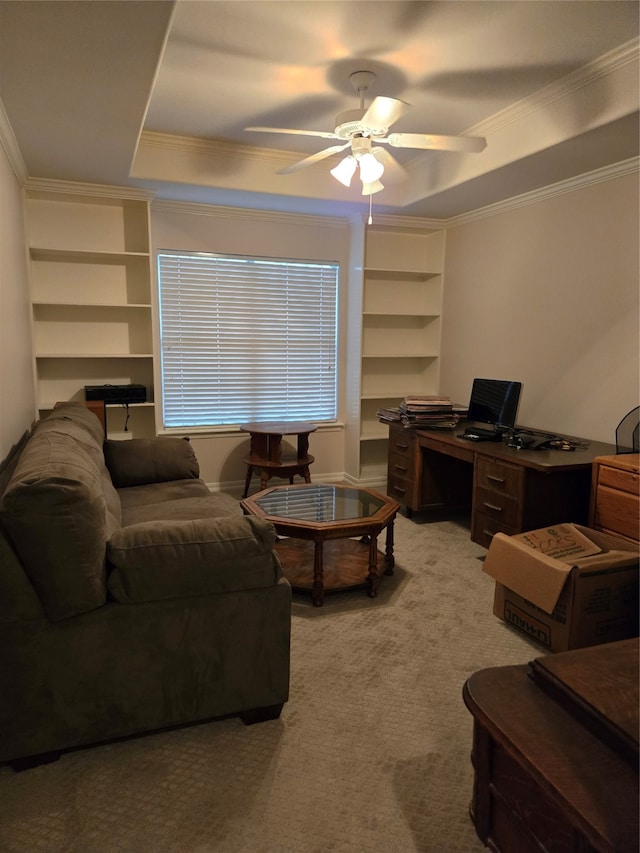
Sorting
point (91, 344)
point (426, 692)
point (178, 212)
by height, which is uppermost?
point (178, 212)

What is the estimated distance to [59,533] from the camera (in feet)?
4.98

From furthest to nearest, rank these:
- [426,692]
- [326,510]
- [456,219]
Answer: [456,219], [326,510], [426,692]

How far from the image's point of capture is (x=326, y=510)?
114 inches

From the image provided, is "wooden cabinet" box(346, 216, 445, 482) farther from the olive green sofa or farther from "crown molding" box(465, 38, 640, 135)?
the olive green sofa

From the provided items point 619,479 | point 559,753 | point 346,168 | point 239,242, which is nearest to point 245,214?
point 239,242

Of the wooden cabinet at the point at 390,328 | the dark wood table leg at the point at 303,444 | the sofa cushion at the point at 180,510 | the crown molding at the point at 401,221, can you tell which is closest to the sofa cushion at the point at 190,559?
the sofa cushion at the point at 180,510

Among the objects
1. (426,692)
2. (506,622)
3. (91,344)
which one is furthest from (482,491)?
(91,344)

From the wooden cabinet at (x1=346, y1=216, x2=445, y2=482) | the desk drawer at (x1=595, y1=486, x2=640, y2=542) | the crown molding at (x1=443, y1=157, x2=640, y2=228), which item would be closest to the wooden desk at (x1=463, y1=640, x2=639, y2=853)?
the desk drawer at (x1=595, y1=486, x2=640, y2=542)

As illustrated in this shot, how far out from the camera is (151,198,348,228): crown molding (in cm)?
418

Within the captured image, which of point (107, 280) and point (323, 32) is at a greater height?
point (323, 32)

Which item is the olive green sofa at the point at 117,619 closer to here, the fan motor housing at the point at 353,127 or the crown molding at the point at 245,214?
the fan motor housing at the point at 353,127

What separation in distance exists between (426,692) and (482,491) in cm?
149

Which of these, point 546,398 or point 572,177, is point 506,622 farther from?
point 572,177

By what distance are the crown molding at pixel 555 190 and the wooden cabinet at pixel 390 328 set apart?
0.46 metres
